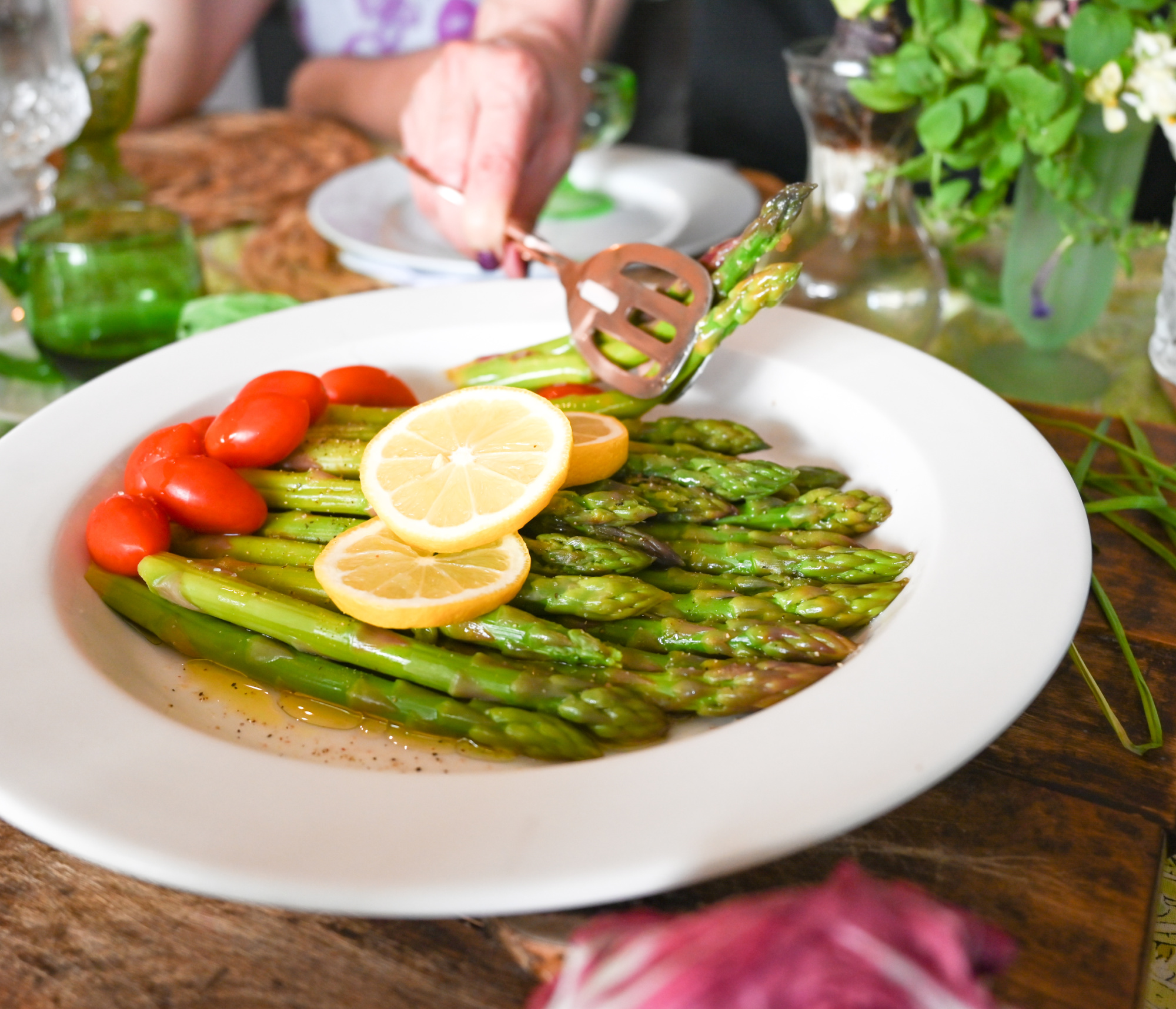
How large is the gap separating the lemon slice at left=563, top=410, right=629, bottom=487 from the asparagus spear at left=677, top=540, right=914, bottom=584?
204mm

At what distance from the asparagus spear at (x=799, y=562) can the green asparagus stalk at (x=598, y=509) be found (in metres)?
0.12

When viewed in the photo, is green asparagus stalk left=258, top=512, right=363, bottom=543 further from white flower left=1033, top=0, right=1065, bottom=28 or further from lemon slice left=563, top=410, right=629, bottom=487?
white flower left=1033, top=0, right=1065, bottom=28

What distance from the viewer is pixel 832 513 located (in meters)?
1.81

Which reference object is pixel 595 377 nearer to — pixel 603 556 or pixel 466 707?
pixel 603 556

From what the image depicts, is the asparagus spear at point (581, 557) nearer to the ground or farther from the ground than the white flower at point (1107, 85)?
nearer to the ground

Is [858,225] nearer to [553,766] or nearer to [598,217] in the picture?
[598,217]

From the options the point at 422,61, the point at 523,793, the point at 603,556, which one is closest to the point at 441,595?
the point at 603,556

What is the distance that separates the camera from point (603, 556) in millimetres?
1693

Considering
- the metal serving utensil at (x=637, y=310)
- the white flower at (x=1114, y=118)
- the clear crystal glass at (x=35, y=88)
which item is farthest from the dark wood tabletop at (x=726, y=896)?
the clear crystal glass at (x=35, y=88)

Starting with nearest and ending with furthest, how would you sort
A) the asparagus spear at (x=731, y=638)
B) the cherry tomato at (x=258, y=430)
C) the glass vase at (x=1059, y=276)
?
the asparagus spear at (x=731, y=638), the cherry tomato at (x=258, y=430), the glass vase at (x=1059, y=276)

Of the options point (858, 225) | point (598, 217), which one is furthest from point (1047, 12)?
point (598, 217)

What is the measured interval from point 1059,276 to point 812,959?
227 centimetres

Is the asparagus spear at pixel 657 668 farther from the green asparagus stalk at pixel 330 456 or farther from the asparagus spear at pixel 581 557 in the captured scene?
the green asparagus stalk at pixel 330 456

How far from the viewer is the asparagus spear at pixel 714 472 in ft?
6.23
